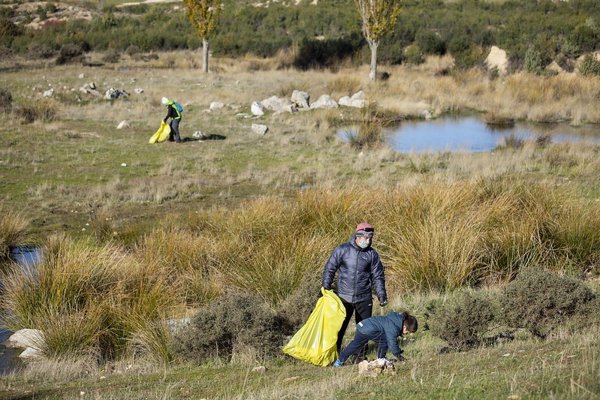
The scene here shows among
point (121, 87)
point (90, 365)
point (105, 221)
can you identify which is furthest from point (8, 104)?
point (90, 365)

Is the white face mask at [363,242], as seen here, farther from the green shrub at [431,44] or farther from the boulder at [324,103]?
the green shrub at [431,44]

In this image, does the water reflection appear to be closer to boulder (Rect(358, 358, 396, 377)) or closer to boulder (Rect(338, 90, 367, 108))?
boulder (Rect(338, 90, 367, 108))

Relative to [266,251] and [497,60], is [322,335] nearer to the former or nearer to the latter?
[266,251]

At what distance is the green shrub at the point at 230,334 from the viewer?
9.16 metres

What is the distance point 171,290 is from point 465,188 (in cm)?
581

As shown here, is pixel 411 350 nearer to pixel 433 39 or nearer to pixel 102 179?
pixel 102 179

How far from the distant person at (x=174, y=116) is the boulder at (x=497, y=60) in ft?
76.7

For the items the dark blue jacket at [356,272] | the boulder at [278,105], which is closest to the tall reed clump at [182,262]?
the dark blue jacket at [356,272]

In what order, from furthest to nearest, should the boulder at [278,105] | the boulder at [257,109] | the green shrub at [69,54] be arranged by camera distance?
the green shrub at [69,54] < the boulder at [278,105] < the boulder at [257,109]

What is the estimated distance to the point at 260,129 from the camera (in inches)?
1032

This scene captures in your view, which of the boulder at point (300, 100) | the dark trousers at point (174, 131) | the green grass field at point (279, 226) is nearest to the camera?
the green grass field at point (279, 226)

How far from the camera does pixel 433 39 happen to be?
51219mm

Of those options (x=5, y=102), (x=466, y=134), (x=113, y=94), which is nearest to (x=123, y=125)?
(x=5, y=102)

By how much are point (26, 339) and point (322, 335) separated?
380cm
